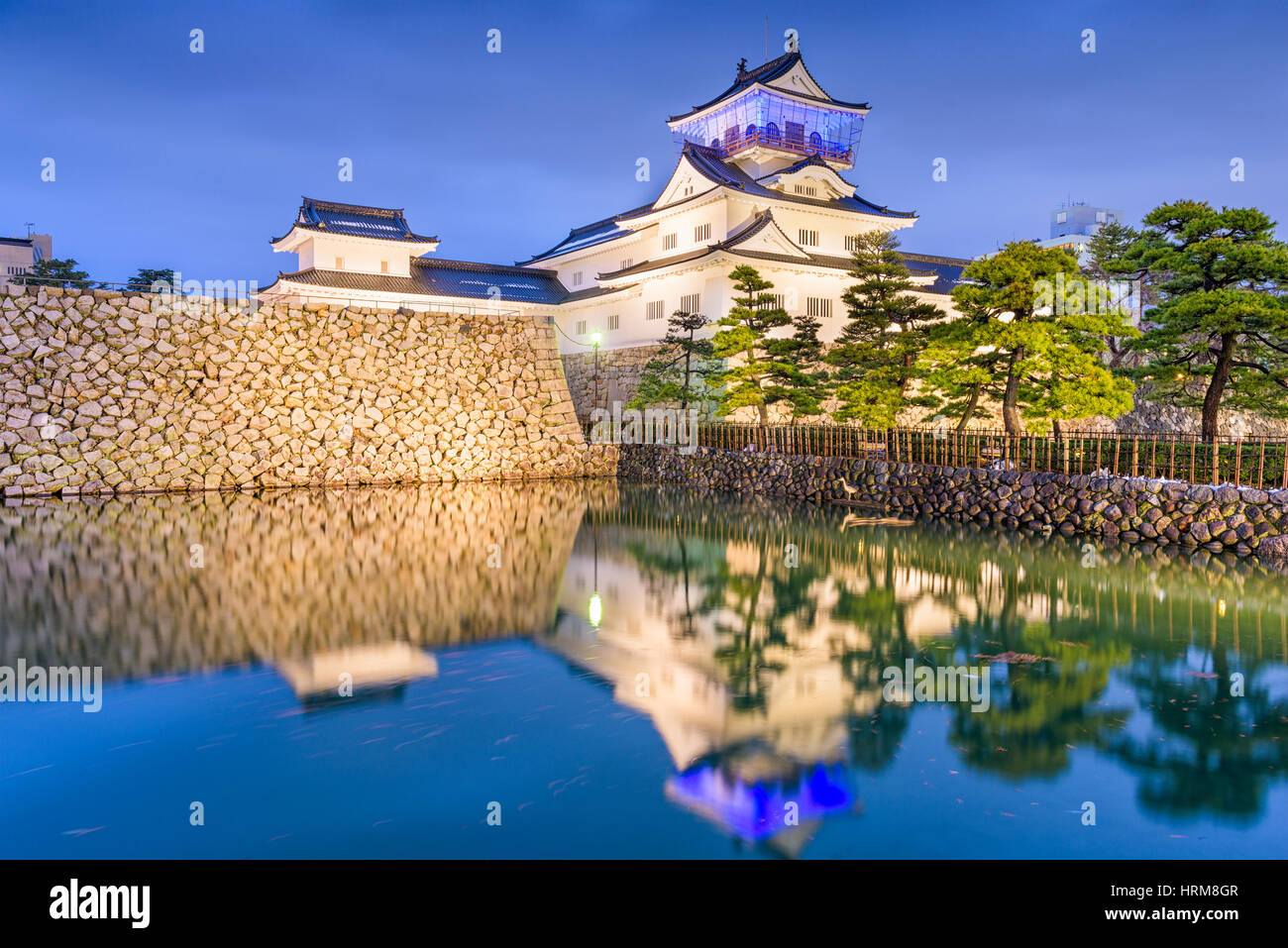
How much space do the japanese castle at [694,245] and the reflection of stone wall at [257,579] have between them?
1117 cm

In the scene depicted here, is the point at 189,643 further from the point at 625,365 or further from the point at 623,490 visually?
the point at 625,365

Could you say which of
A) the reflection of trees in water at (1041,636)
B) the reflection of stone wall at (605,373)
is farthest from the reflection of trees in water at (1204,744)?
the reflection of stone wall at (605,373)

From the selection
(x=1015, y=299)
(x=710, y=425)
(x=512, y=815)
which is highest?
(x=1015, y=299)

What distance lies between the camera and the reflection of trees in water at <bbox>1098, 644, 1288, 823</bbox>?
4047mm

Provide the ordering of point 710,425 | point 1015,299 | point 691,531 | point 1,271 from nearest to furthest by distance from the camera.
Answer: point 691,531
point 1015,299
point 710,425
point 1,271

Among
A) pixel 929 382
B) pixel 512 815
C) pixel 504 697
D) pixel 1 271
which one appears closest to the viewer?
pixel 512 815

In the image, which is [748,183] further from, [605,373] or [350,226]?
[350,226]

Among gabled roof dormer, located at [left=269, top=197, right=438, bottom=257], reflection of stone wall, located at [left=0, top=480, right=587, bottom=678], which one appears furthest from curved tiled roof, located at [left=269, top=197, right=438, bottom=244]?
reflection of stone wall, located at [left=0, top=480, right=587, bottom=678]

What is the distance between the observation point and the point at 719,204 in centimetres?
2536

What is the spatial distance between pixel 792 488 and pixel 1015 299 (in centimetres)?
573

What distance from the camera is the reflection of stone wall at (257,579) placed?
664 cm

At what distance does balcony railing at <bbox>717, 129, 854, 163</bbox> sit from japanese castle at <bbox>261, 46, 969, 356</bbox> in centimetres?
6

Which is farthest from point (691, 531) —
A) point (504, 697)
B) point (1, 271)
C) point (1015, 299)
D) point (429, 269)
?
point (1, 271)

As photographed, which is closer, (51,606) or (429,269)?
(51,606)
